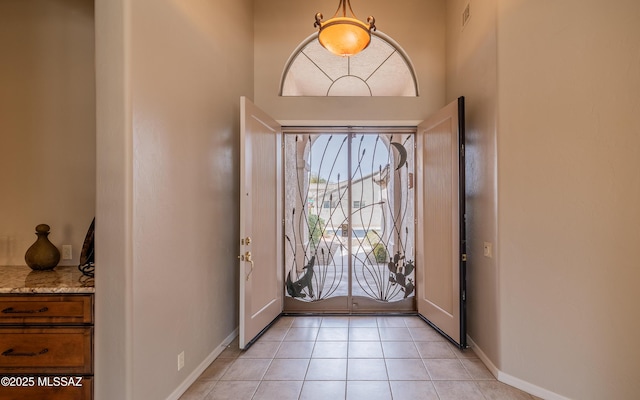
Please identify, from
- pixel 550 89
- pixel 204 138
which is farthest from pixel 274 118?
pixel 550 89

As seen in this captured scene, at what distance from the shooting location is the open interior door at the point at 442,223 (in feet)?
8.92

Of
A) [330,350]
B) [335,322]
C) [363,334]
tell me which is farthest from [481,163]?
[335,322]

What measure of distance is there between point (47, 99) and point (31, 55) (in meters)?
0.38

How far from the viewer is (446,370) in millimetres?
2451

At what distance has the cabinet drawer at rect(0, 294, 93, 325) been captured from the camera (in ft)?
5.44

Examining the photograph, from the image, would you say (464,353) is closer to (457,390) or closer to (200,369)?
(457,390)

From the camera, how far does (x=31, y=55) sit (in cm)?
228

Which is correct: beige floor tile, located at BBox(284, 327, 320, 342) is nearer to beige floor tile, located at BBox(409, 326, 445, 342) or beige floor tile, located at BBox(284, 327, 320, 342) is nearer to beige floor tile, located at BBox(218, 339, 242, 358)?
beige floor tile, located at BBox(218, 339, 242, 358)

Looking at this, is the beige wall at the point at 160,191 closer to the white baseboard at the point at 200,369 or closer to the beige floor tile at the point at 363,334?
the white baseboard at the point at 200,369

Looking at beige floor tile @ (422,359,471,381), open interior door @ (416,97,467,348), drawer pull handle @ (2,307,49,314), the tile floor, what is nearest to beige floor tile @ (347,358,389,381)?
the tile floor

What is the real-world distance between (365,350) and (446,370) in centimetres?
72

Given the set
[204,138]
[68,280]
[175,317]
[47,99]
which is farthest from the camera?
[204,138]

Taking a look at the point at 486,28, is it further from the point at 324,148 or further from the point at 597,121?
the point at 324,148

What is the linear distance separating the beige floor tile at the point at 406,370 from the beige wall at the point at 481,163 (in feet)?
1.93
